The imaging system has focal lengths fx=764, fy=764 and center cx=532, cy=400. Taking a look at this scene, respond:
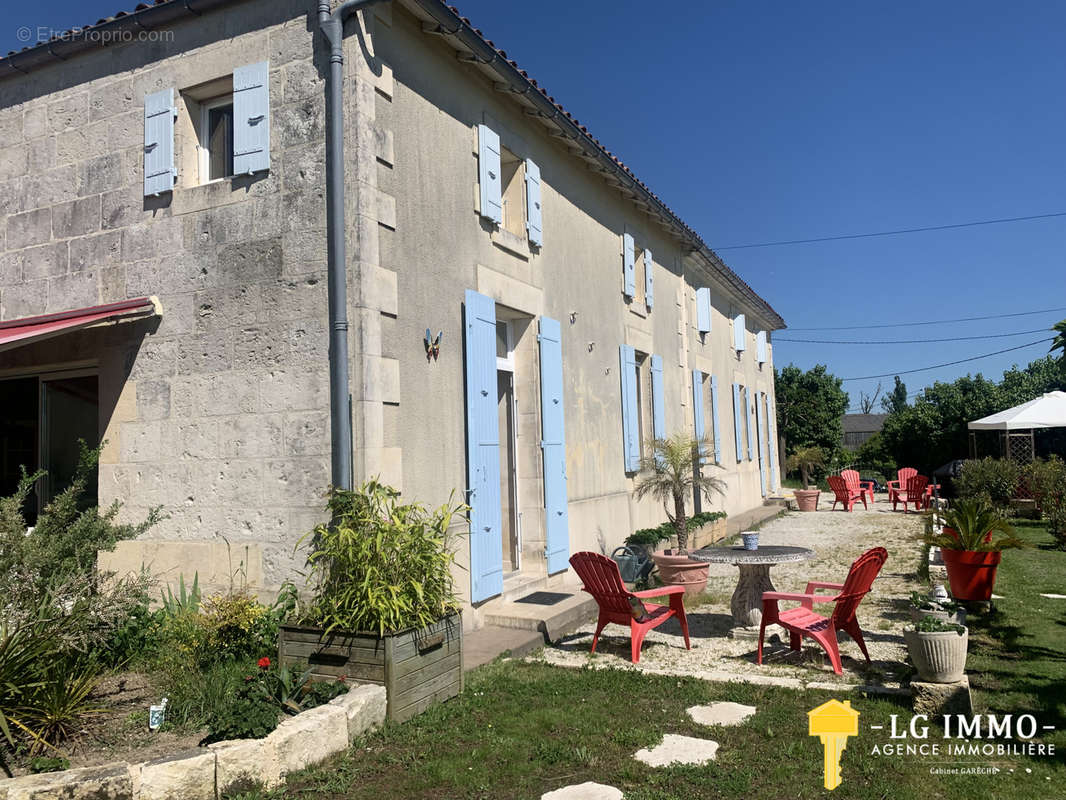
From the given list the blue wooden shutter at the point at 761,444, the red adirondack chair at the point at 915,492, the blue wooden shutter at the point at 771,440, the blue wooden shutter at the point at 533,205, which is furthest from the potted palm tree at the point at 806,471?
the blue wooden shutter at the point at 533,205

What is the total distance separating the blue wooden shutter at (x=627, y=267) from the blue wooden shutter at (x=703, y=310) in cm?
343

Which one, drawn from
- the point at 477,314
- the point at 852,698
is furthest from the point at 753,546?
the point at 477,314

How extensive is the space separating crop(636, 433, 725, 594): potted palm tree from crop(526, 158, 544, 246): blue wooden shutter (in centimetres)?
308

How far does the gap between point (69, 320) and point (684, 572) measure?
5.73 m

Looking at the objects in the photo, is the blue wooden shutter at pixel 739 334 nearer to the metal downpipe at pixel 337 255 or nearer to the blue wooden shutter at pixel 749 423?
the blue wooden shutter at pixel 749 423

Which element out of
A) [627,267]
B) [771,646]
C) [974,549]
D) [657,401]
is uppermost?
[627,267]

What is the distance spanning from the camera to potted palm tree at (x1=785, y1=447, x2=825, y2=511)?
1766 cm

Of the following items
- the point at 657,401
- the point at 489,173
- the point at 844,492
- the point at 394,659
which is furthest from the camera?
the point at 844,492

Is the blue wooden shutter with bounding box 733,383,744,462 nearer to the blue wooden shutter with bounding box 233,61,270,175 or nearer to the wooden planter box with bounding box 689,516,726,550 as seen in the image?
the wooden planter box with bounding box 689,516,726,550

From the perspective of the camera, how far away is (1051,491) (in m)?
12.0

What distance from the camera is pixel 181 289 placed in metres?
5.89

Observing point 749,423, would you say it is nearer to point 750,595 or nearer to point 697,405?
point 697,405

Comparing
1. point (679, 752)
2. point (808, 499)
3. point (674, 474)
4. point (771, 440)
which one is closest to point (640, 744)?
point (679, 752)

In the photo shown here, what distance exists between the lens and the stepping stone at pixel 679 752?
3.64 meters
